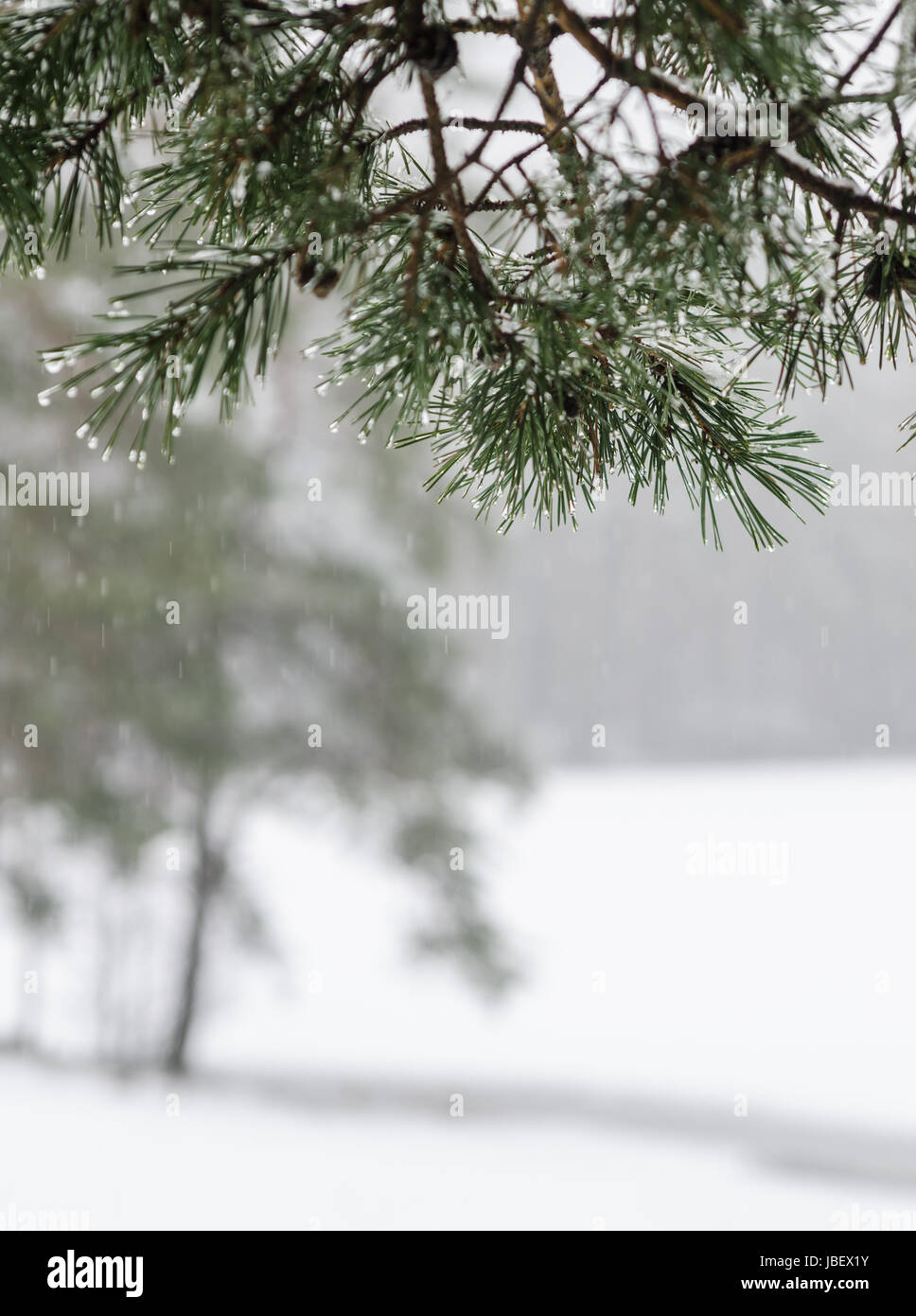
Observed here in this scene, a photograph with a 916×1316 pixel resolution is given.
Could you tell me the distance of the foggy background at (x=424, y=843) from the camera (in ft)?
7.70

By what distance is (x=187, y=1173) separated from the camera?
7.91 ft

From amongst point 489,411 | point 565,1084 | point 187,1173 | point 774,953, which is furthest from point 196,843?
Answer: point 489,411

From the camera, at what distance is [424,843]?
2404mm

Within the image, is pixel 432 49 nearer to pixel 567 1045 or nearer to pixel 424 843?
pixel 424 843

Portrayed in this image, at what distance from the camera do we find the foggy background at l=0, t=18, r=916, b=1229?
2346 millimetres

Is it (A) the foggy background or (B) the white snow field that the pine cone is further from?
(B) the white snow field

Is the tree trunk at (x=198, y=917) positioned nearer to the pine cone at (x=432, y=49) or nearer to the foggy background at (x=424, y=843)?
the foggy background at (x=424, y=843)

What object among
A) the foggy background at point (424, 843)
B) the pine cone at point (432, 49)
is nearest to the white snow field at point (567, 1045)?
the foggy background at point (424, 843)

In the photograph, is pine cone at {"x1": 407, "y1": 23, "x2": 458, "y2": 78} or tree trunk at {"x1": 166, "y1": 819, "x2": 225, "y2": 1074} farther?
tree trunk at {"x1": 166, "y1": 819, "x2": 225, "y2": 1074}

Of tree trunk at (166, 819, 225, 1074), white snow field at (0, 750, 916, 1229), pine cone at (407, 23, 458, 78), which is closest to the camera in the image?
pine cone at (407, 23, 458, 78)

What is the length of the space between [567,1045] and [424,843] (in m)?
0.60

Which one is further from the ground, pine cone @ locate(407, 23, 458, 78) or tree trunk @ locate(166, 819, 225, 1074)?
pine cone @ locate(407, 23, 458, 78)

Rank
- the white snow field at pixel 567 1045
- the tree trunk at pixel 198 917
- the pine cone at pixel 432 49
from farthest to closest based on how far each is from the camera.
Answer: the tree trunk at pixel 198 917 < the white snow field at pixel 567 1045 < the pine cone at pixel 432 49

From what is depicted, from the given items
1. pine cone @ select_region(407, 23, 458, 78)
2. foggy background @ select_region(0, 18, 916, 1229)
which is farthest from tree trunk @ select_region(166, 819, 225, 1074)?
pine cone @ select_region(407, 23, 458, 78)
